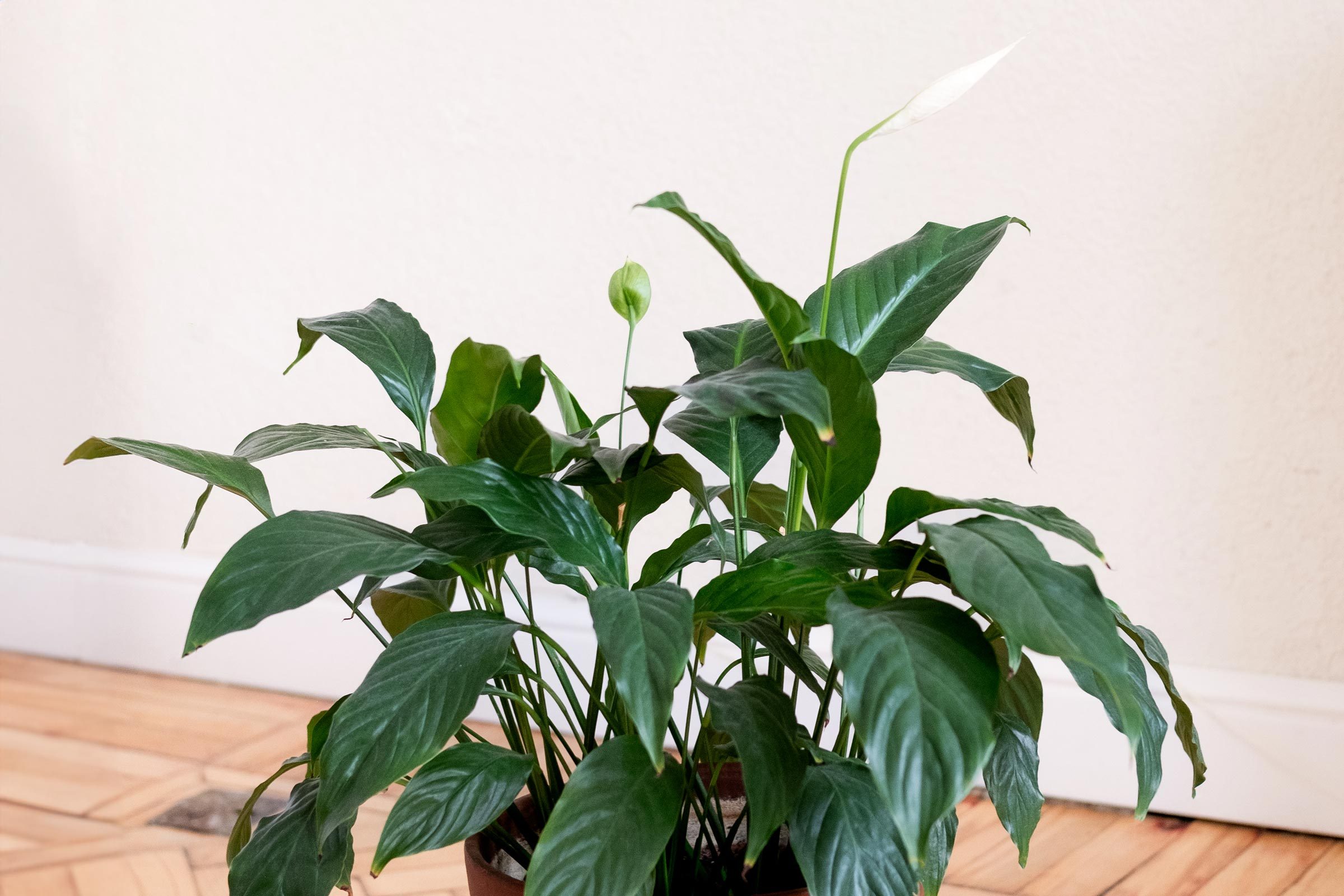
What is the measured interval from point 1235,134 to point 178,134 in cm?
136

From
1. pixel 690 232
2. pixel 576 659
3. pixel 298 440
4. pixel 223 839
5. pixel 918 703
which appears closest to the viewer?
pixel 918 703

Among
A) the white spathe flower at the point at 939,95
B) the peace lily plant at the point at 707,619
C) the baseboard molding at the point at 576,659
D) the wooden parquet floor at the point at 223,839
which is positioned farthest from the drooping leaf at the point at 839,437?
the baseboard molding at the point at 576,659

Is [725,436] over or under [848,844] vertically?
over

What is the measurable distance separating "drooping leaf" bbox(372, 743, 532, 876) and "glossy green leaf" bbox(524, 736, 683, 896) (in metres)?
0.08

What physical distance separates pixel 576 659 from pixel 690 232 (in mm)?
574

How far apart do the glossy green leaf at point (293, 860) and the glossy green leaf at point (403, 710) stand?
0.10 m

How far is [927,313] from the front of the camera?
61 centimetres

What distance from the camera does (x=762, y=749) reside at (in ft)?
1.60

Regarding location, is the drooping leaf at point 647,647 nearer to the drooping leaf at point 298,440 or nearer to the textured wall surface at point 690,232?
the drooping leaf at point 298,440

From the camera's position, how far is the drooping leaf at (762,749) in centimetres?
46

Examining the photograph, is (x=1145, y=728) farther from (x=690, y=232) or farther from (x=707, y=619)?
(x=690, y=232)

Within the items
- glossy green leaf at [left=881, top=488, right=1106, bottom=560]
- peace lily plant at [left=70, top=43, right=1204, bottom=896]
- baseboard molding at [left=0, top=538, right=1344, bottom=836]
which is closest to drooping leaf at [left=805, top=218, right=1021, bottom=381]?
peace lily plant at [left=70, top=43, right=1204, bottom=896]

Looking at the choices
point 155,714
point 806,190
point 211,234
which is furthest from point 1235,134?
point 155,714

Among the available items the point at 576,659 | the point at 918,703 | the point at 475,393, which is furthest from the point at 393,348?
the point at 576,659
